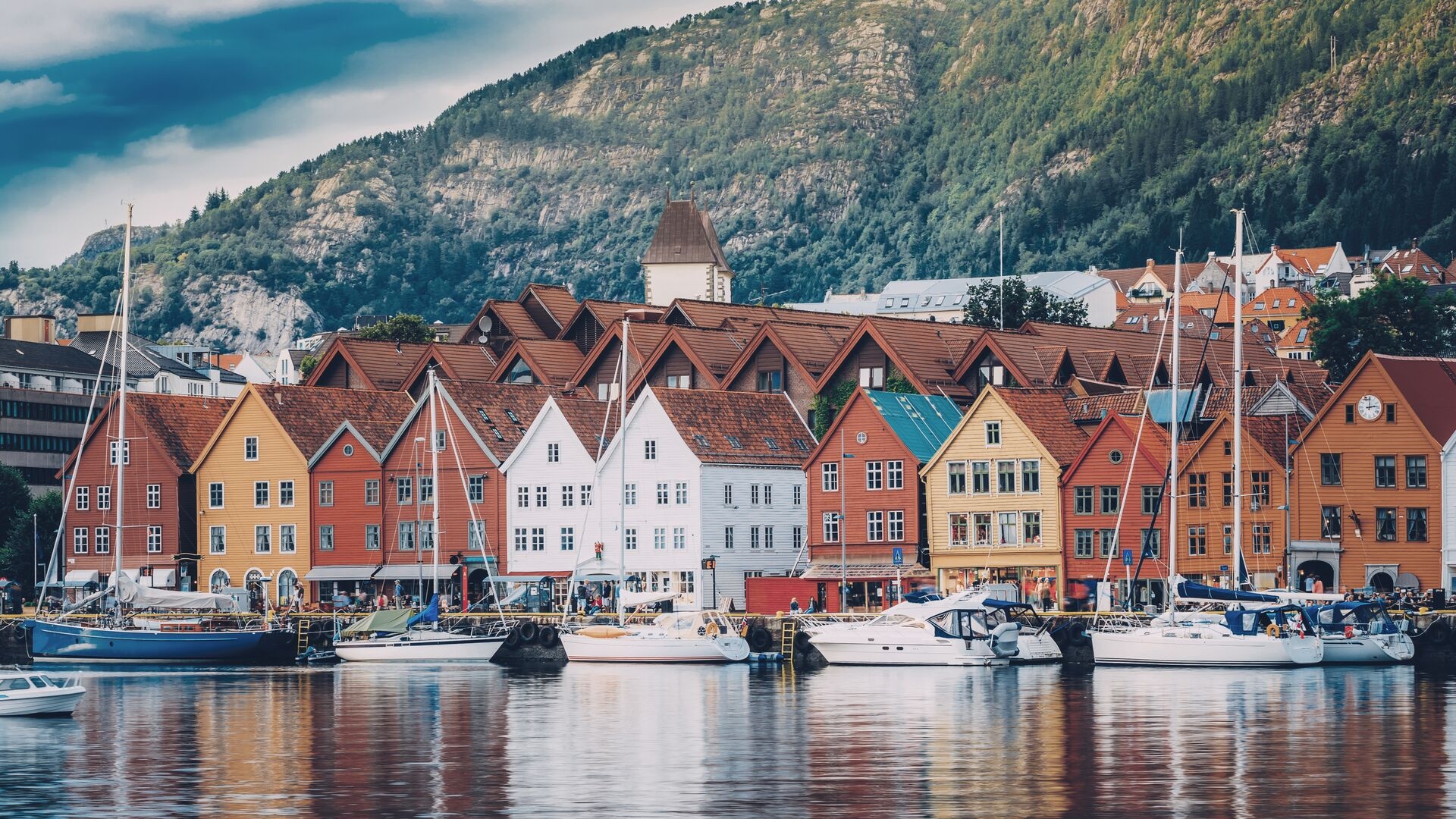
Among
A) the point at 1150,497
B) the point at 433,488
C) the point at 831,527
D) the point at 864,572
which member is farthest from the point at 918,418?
the point at 433,488

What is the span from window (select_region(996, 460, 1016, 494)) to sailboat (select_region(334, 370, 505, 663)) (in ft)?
82.5

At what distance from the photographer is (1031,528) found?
105 m

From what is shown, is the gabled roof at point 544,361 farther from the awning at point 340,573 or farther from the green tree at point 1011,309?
the green tree at point 1011,309

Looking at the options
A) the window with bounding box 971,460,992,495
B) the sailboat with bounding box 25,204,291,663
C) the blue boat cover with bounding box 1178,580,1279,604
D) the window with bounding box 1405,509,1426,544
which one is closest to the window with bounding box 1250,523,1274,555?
the window with bounding box 1405,509,1426,544

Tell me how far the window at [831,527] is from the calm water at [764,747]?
2691 centimetres

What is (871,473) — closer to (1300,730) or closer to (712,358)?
(712,358)

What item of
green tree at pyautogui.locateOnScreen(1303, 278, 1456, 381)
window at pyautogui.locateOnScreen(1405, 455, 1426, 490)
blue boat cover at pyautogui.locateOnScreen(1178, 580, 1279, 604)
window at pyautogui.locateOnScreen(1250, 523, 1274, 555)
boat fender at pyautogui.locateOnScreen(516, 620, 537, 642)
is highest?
green tree at pyautogui.locateOnScreen(1303, 278, 1456, 381)

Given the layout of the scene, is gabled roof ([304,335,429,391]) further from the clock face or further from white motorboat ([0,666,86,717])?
white motorboat ([0,666,86,717])

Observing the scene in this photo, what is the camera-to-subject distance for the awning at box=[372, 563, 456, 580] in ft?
374

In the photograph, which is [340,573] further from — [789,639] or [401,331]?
[401,331]

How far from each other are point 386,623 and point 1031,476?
30.4 meters

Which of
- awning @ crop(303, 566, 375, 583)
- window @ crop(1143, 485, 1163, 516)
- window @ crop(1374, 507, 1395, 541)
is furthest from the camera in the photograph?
awning @ crop(303, 566, 375, 583)

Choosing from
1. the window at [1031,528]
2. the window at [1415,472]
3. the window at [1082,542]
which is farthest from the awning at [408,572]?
the window at [1415,472]

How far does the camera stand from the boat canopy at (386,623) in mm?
96438
